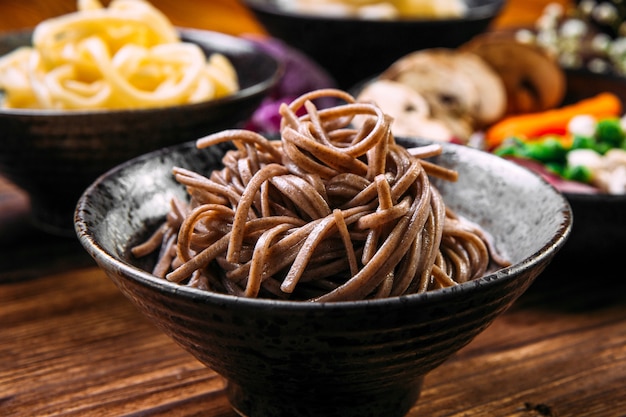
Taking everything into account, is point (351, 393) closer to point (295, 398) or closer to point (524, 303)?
point (295, 398)

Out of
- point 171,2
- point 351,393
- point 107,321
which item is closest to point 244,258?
point 351,393

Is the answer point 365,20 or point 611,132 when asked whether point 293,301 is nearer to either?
point 611,132

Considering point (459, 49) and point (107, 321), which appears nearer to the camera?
point (107, 321)

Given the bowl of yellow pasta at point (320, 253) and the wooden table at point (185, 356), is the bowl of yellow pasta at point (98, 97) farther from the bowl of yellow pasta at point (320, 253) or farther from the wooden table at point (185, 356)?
the bowl of yellow pasta at point (320, 253)

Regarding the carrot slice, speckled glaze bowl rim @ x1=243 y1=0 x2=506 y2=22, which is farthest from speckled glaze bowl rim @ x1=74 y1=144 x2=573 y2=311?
speckled glaze bowl rim @ x1=243 y1=0 x2=506 y2=22

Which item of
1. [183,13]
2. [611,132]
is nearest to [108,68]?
[611,132]

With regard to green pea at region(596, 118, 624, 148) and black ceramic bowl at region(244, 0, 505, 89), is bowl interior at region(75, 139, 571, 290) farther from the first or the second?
black ceramic bowl at region(244, 0, 505, 89)
